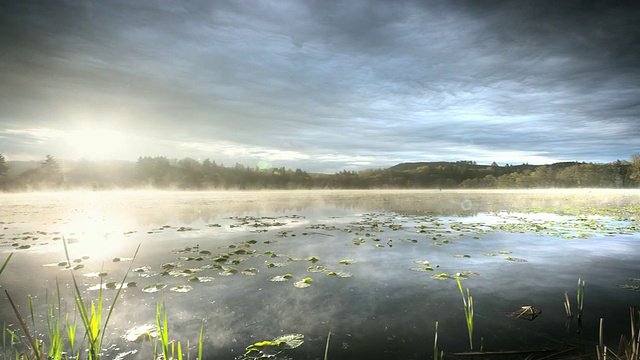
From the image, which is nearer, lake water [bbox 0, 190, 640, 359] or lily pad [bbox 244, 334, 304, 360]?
lily pad [bbox 244, 334, 304, 360]

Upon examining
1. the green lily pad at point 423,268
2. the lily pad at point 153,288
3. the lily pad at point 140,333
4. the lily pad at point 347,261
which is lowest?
the lily pad at point 347,261

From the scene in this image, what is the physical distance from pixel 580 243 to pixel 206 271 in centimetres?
1503

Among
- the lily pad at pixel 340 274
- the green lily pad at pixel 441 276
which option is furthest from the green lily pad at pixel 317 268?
the green lily pad at pixel 441 276

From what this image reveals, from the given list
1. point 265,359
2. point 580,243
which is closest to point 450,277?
point 265,359

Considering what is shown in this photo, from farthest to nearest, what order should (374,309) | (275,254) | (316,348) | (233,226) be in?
1. (233,226)
2. (275,254)
3. (374,309)
4. (316,348)

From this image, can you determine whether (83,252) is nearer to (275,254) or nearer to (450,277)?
(275,254)

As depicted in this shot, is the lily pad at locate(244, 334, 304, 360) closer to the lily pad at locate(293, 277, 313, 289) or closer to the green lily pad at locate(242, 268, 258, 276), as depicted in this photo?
the lily pad at locate(293, 277, 313, 289)

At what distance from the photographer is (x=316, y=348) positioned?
5.04 m

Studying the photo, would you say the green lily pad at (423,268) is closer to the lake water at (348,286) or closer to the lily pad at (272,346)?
the lake water at (348,286)

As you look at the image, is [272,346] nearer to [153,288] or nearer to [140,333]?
[140,333]

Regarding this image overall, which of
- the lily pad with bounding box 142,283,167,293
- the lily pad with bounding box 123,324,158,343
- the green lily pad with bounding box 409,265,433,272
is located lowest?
the lily pad with bounding box 142,283,167,293

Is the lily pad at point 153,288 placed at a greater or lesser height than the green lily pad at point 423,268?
lesser

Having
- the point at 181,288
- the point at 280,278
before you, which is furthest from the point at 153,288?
the point at 280,278

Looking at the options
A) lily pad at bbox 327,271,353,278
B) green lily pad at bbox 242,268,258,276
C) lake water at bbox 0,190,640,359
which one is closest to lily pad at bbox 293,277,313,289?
lake water at bbox 0,190,640,359
